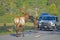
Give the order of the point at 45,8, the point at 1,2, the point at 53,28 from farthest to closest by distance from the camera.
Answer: the point at 45,8 → the point at 1,2 → the point at 53,28

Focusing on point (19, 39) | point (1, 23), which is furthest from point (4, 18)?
point (19, 39)

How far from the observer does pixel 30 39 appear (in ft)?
50.9

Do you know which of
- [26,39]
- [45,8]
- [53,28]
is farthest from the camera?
[45,8]

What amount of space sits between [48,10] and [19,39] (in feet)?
47.4

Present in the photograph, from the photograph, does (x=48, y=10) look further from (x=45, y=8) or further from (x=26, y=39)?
(x=26, y=39)

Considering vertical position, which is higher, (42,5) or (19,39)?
(42,5)

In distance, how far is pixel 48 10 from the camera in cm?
2948

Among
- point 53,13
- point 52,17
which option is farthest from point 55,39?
point 53,13

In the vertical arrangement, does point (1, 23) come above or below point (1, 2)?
below

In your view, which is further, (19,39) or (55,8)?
(55,8)

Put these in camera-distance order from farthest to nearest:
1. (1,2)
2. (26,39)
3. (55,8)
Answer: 1. (55,8)
2. (1,2)
3. (26,39)

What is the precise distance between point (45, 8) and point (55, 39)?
14.6m

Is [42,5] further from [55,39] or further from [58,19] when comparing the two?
[55,39]

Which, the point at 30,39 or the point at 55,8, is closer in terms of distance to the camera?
the point at 30,39
